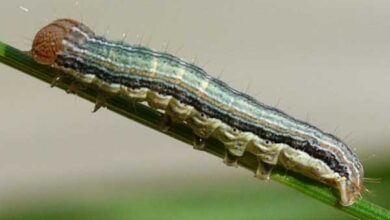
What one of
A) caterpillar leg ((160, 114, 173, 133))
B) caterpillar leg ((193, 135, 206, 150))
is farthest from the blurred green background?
caterpillar leg ((160, 114, 173, 133))

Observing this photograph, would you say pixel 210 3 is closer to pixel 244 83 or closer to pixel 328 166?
pixel 244 83

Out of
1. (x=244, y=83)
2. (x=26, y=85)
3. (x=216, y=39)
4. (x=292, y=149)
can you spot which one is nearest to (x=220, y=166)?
(x=244, y=83)

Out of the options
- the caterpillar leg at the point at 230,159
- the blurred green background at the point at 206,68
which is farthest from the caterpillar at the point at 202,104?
the blurred green background at the point at 206,68

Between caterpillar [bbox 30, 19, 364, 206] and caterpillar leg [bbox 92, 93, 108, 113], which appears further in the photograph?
caterpillar [bbox 30, 19, 364, 206]

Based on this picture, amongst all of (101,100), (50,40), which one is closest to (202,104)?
(101,100)

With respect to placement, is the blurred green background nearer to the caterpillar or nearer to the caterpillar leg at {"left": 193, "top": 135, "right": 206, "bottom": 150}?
the caterpillar

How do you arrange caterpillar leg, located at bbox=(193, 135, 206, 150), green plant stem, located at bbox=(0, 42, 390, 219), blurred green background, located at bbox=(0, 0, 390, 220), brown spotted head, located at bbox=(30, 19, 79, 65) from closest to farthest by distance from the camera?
1. green plant stem, located at bbox=(0, 42, 390, 219)
2. brown spotted head, located at bbox=(30, 19, 79, 65)
3. caterpillar leg, located at bbox=(193, 135, 206, 150)
4. blurred green background, located at bbox=(0, 0, 390, 220)

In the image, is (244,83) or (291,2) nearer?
(244,83)
